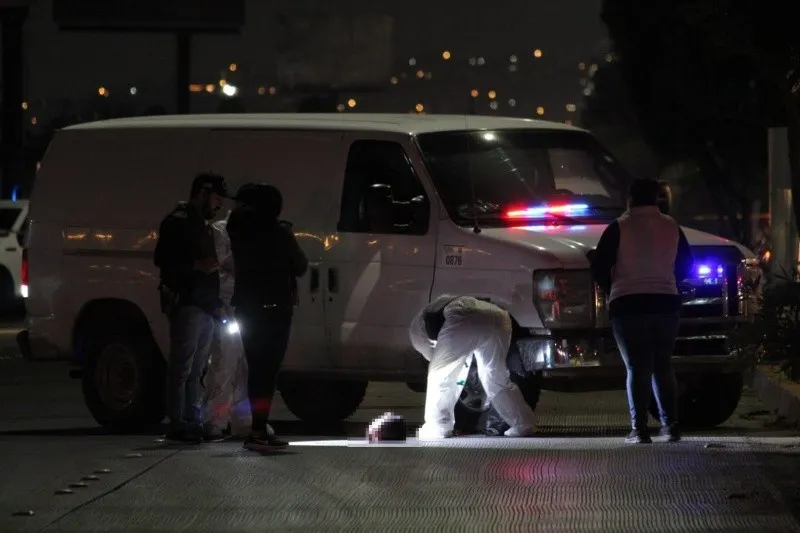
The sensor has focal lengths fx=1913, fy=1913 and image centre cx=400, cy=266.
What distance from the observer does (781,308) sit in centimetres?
1349

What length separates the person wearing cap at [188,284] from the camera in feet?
41.6

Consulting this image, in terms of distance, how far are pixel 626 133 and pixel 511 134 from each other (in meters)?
76.1

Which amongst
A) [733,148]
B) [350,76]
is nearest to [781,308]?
[733,148]

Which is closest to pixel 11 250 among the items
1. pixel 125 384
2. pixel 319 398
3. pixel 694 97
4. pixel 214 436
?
pixel 319 398

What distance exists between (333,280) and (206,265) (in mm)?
1211

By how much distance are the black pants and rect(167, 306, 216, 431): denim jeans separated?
0.78 m

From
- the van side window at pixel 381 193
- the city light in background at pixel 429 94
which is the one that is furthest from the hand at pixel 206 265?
the city light in background at pixel 429 94

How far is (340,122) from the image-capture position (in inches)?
552

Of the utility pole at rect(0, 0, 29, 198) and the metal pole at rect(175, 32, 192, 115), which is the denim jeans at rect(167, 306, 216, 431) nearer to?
the utility pole at rect(0, 0, 29, 198)

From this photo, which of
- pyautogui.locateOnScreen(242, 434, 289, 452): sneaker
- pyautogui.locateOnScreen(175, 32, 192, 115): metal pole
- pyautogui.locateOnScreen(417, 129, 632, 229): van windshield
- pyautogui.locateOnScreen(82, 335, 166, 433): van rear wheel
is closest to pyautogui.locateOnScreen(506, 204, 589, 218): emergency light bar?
pyautogui.locateOnScreen(417, 129, 632, 229): van windshield

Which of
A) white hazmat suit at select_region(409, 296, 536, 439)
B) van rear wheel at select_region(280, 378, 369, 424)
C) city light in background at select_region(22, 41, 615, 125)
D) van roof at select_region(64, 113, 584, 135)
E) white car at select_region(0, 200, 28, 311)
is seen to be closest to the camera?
white hazmat suit at select_region(409, 296, 536, 439)

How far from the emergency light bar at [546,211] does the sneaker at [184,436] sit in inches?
104

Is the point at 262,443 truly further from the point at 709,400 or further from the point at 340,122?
the point at 709,400

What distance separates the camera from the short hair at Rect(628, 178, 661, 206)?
39.4ft
